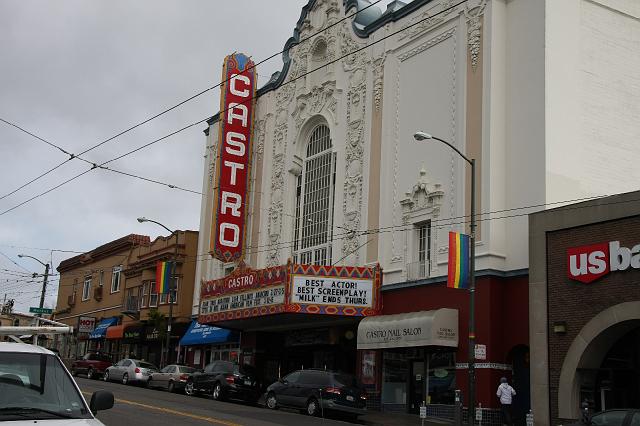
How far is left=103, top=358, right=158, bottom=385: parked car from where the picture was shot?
37.5 m

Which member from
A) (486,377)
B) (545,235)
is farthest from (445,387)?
(545,235)

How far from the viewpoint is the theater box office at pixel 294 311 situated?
30.4 metres

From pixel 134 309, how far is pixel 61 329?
40.3 meters

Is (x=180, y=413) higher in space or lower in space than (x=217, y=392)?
lower

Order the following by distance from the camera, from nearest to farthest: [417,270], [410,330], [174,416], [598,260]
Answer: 1. [174,416]
2. [598,260]
3. [410,330]
4. [417,270]

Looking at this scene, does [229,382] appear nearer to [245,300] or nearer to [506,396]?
[245,300]

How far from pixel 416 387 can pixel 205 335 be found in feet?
51.0

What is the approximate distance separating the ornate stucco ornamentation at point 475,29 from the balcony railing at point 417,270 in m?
7.09

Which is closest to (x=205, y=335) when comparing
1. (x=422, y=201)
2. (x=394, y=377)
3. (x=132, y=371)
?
(x=132, y=371)

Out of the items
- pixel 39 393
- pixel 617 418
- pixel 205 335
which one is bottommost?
pixel 617 418

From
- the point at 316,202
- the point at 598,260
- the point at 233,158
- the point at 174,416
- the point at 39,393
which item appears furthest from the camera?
the point at 233,158

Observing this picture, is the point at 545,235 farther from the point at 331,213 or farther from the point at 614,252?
the point at 331,213

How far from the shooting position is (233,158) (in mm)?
40000

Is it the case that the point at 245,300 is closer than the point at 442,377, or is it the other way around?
the point at 442,377
